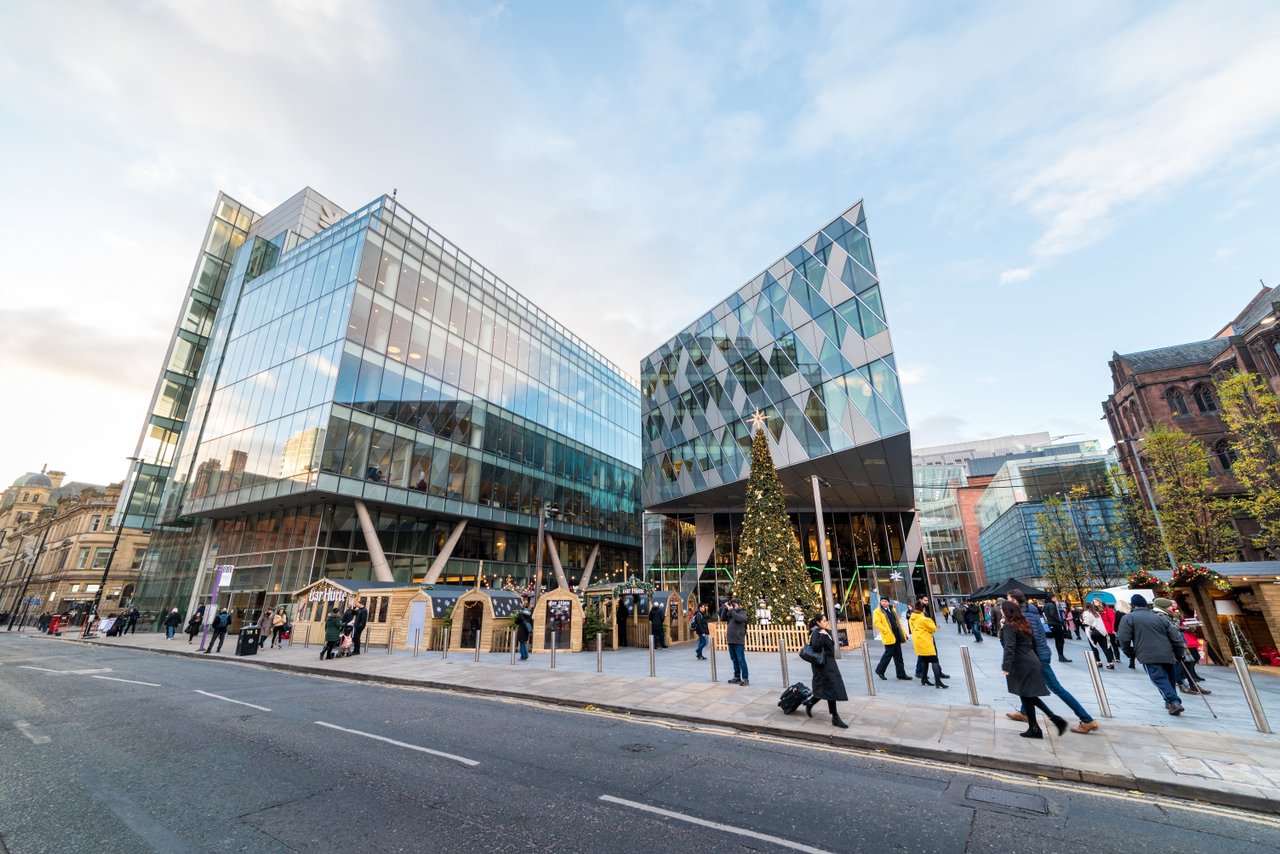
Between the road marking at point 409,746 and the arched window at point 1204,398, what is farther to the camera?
the arched window at point 1204,398

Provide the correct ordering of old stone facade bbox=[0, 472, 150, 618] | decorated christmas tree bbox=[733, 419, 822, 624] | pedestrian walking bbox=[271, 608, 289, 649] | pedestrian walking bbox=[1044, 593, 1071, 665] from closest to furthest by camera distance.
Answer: pedestrian walking bbox=[1044, 593, 1071, 665], decorated christmas tree bbox=[733, 419, 822, 624], pedestrian walking bbox=[271, 608, 289, 649], old stone facade bbox=[0, 472, 150, 618]

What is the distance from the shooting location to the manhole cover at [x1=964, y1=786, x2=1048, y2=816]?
201 inches

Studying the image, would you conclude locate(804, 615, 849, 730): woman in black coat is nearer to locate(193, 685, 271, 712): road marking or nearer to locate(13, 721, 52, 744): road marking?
locate(193, 685, 271, 712): road marking

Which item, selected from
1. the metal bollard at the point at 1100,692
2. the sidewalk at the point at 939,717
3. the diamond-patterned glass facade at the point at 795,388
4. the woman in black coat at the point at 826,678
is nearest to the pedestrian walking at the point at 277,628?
the sidewalk at the point at 939,717

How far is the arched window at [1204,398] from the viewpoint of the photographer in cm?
3844

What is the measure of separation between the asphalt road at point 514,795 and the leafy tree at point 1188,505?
1221 inches

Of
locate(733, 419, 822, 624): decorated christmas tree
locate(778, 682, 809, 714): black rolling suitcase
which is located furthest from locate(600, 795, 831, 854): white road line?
locate(733, 419, 822, 624): decorated christmas tree

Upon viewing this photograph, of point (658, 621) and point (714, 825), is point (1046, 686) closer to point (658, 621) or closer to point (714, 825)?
point (714, 825)

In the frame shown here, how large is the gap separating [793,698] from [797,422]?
19.9m

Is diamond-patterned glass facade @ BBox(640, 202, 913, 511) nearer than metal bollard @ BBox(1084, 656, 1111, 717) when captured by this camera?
No

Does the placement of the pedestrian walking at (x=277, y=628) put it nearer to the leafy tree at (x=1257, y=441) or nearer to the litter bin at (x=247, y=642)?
the litter bin at (x=247, y=642)

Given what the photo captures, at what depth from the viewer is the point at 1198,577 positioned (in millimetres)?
13547

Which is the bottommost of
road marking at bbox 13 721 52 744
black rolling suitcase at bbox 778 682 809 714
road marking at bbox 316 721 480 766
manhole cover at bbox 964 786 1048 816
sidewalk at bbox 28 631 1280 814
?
manhole cover at bbox 964 786 1048 816

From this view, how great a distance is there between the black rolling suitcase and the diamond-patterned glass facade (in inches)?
661
